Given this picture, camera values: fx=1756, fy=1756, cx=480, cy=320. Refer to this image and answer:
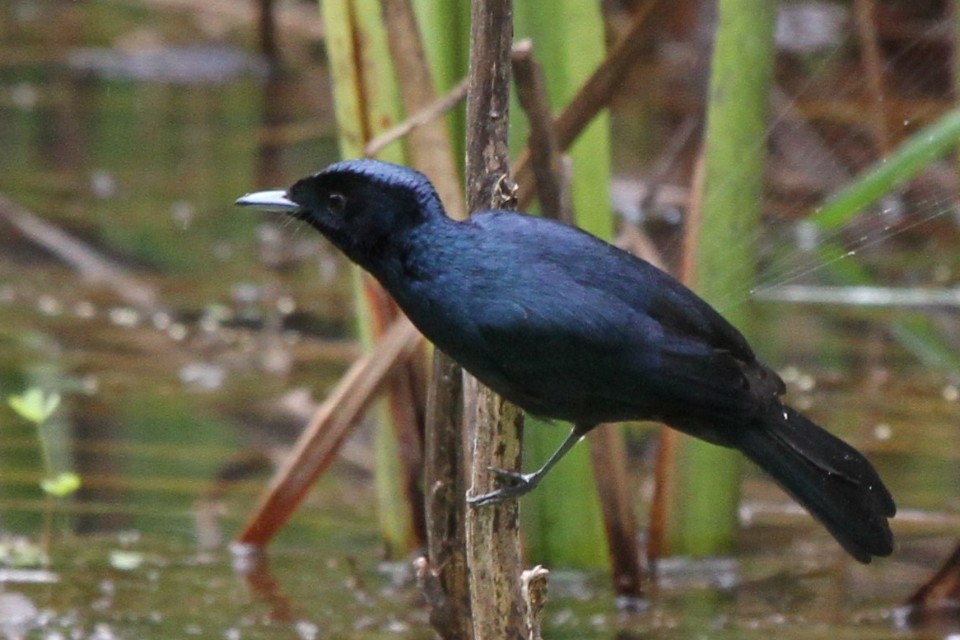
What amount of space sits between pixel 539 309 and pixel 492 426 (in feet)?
0.64

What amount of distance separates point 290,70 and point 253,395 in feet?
17.5

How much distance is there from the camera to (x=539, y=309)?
240 centimetres

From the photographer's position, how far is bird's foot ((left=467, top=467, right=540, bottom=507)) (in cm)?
241

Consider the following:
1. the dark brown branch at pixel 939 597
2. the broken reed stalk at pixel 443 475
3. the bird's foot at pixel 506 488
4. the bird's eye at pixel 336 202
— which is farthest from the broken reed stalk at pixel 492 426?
the dark brown branch at pixel 939 597

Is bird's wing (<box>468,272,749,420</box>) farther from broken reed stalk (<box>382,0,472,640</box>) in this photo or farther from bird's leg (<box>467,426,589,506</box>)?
broken reed stalk (<box>382,0,472,640</box>)

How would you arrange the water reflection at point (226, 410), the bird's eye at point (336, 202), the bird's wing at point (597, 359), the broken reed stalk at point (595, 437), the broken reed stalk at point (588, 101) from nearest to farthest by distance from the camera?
the bird's wing at point (597, 359) → the bird's eye at point (336, 202) → the broken reed stalk at point (595, 437) → the broken reed stalk at point (588, 101) → the water reflection at point (226, 410)

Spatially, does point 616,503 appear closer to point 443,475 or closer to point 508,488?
point 443,475

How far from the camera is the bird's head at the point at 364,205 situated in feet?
8.02

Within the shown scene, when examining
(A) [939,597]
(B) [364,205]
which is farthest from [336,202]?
(A) [939,597]

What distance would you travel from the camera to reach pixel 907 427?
16.2 ft

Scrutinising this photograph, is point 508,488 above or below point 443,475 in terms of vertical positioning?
below

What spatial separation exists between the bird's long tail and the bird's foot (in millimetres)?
361

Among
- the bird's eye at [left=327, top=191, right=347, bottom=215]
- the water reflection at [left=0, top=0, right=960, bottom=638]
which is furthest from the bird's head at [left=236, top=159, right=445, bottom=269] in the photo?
the water reflection at [left=0, top=0, right=960, bottom=638]

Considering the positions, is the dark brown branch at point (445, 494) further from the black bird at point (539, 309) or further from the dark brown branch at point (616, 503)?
the dark brown branch at point (616, 503)
